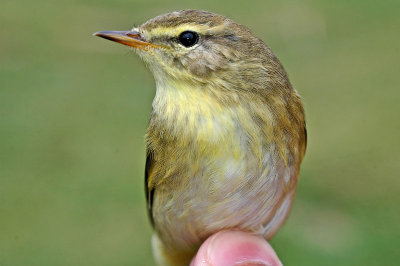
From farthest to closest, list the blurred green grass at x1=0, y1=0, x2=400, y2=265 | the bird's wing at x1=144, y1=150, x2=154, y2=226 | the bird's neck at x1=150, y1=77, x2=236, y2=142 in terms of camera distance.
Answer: the blurred green grass at x1=0, y1=0, x2=400, y2=265 < the bird's wing at x1=144, y1=150, x2=154, y2=226 < the bird's neck at x1=150, y1=77, x2=236, y2=142

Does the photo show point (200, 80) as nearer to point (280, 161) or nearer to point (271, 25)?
point (280, 161)

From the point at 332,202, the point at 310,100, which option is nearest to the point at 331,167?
the point at 332,202

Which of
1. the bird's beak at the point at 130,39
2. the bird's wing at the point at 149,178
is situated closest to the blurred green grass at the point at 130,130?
the bird's wing at the point at 149,178

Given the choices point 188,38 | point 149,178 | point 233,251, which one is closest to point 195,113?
point 188,38

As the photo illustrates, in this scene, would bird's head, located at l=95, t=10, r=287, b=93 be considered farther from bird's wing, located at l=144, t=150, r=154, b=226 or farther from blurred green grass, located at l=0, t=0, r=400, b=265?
blurred green grass, located at l=0, t=0, r=400, b=265

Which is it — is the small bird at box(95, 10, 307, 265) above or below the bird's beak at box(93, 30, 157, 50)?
below

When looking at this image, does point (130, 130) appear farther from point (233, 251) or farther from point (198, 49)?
point (198, 49)

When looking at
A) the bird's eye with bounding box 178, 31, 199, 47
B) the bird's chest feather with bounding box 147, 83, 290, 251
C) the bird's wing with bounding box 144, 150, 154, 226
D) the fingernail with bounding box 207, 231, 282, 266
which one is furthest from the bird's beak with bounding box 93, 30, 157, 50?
the fingernail with bounding box 207, 231, 282, 266

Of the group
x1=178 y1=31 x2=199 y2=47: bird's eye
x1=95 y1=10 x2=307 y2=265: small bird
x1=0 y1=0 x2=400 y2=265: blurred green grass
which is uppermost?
x1=178 y1=31 x2=199 y2=47: bird's eye
